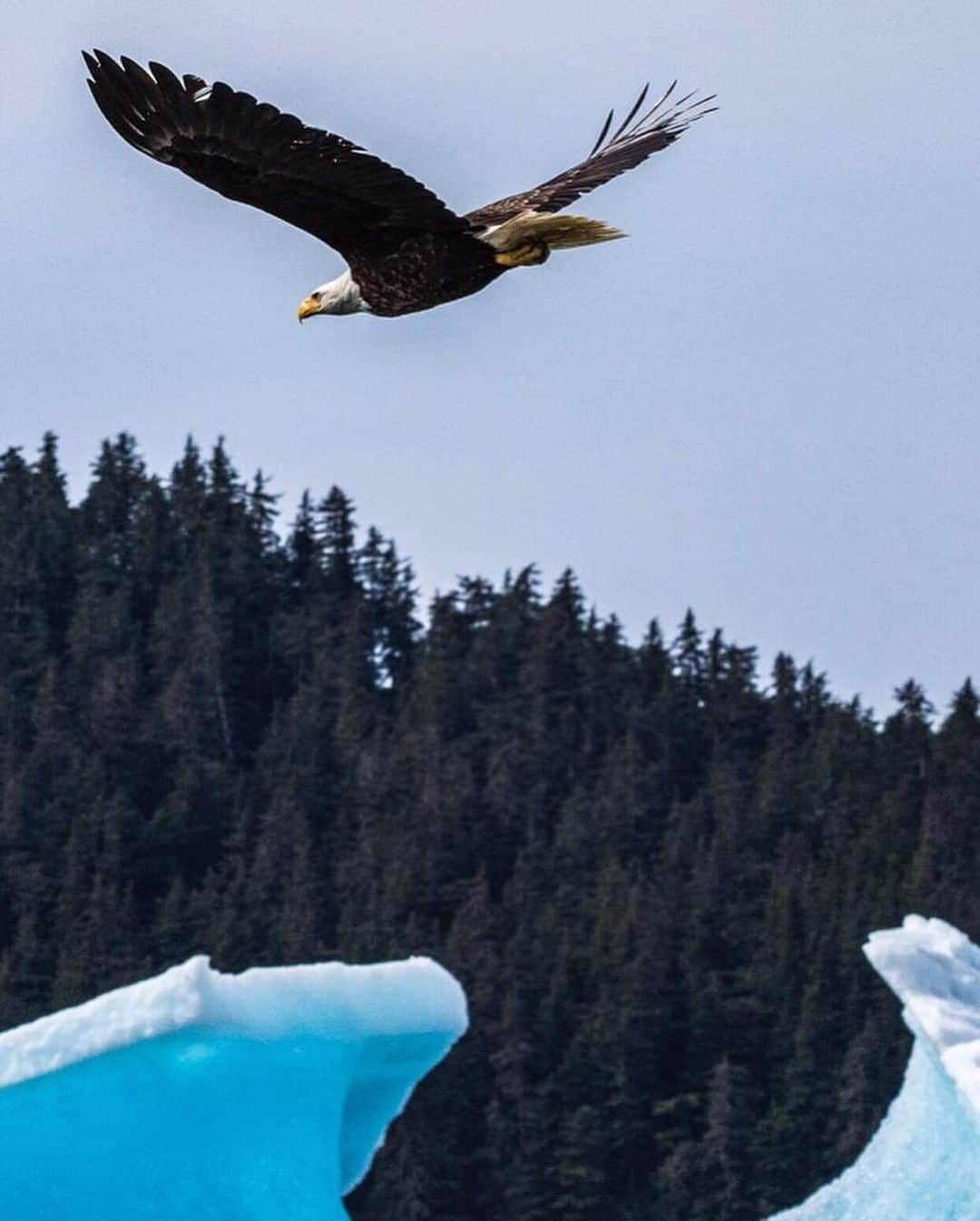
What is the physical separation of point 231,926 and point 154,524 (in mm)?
14465

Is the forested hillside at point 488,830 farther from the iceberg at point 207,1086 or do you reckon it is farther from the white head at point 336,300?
the white head at point 336,300

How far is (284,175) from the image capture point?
1145cm

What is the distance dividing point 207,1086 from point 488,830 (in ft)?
137

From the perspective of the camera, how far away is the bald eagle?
11.4m

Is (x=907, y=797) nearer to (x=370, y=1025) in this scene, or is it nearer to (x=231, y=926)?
(x=231, y=926)

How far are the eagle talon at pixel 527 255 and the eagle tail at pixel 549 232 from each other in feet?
0.04

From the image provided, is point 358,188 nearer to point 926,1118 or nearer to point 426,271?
point 426,271

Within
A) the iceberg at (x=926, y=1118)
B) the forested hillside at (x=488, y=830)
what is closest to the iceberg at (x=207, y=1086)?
the iceberg at (x=926, y=1118)

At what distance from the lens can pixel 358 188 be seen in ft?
37.5

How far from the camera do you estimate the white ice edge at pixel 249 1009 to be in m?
14.1

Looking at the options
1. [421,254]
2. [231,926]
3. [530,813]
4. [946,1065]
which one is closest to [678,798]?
[530,813]

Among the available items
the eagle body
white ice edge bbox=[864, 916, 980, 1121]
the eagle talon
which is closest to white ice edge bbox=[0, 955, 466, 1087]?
white ice edge bbox=[864, 916, 980, 1121]

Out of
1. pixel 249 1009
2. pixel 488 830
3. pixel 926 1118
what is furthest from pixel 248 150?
pixel 488 830

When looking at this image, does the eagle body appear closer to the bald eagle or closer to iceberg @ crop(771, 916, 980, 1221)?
the bald eagle
